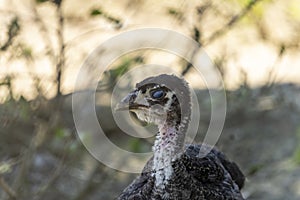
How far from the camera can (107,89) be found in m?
5.37

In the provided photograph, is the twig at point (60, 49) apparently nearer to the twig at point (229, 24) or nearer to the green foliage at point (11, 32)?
the green foliage at point (11, 32)

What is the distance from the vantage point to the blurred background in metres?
5.12

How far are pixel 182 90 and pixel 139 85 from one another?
0.21 m

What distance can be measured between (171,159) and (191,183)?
0.17 meters

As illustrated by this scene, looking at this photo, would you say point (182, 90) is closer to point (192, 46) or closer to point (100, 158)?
point (192, 46)

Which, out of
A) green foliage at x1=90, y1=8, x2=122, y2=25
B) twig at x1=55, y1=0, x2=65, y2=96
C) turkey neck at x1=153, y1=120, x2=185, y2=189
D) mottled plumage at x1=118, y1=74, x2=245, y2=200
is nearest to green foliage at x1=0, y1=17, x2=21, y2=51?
twig at x1=55, y1=0, x2=65, y2=96

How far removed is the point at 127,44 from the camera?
17.7ft

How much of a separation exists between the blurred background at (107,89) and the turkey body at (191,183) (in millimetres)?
872

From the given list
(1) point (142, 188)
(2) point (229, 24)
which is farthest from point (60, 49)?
(1) point (142, 188)

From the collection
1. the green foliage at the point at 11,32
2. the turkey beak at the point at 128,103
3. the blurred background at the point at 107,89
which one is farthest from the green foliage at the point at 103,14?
the turkey beak at the point at 128,103

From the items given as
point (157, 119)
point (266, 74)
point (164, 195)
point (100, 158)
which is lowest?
point (164, 195)

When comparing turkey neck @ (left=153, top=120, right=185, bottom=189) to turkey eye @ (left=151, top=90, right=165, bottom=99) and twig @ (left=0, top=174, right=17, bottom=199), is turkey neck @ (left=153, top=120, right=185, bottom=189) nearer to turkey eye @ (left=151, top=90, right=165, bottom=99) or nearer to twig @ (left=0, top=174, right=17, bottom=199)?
turkey eye @ (left=151, top=90, right=165, bottom=99)

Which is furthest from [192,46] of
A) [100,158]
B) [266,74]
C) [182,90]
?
[266,74]

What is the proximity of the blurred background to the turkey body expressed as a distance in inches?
34.3
